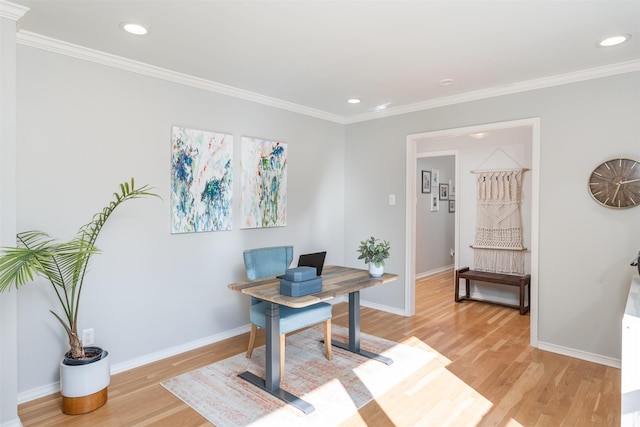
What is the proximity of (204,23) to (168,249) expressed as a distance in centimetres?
182

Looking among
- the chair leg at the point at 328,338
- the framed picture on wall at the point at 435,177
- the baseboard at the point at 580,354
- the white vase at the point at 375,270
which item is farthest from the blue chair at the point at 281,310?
the framed picture on wall at the point at 435,177

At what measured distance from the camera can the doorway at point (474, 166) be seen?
348 cm

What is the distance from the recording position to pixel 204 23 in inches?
93.3

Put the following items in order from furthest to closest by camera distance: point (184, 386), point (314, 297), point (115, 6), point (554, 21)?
1. point (184, 386)
2. point (314, 297)
3. point (554, 21)
4. point (115, 6)

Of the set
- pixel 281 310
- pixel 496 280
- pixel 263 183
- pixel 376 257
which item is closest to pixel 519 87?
pixel 376 257

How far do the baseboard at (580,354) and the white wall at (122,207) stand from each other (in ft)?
9.16

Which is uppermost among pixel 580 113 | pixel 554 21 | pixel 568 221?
pixel 554 21

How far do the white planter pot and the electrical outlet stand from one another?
40 centimetres

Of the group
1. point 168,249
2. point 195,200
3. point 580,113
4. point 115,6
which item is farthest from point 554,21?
point 168,249

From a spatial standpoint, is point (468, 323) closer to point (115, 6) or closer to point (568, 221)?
point (568, 221)

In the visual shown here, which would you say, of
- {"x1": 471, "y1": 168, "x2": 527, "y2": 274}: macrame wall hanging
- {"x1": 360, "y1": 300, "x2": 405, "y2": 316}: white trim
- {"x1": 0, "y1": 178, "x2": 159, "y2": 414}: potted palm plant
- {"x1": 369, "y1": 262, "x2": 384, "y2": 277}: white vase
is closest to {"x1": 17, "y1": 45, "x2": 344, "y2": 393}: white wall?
{"x1": 0, "y1": 178, "x2": 159, "y2": 414}: potted palm plant

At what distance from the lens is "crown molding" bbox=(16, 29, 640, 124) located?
2.62m

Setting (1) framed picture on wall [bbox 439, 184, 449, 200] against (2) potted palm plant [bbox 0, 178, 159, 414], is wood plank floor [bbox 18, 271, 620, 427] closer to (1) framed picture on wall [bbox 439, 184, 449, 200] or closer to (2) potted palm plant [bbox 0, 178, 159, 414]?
(2) potted palm plant [bbox 0, 178, 159, 414]

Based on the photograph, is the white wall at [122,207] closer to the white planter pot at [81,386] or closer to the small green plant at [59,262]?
the small green plant at [59,262]
